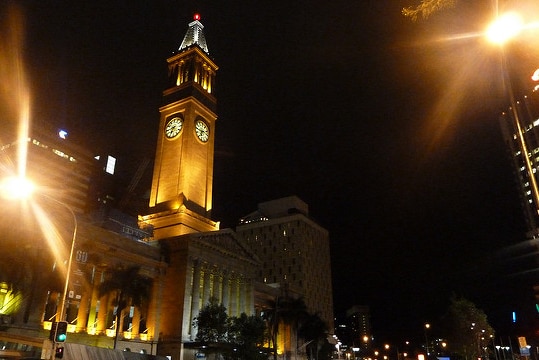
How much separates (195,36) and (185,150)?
29.0m

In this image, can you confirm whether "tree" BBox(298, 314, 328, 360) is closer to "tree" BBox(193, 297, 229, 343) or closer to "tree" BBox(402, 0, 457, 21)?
"tree" BBox(193, 297, 229, 343)

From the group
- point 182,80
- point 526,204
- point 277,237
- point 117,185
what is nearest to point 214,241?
point 182,80

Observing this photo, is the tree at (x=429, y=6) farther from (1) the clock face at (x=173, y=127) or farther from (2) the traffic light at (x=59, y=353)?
(1) the clock face at (x=173, y=127)

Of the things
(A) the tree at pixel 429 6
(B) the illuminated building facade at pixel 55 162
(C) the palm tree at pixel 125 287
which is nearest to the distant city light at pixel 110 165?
(B) the illuminated building facade at pixel 55 162

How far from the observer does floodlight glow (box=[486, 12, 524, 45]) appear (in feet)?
34.3

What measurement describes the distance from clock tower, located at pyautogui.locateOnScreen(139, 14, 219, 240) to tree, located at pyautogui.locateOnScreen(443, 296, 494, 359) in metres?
43.3

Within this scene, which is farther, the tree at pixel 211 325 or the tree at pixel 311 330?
the tree at pixel 311 330

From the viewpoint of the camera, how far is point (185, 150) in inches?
2960

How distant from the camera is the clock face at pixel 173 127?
78.0m

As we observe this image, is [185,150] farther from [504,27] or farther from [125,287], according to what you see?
[504,27]

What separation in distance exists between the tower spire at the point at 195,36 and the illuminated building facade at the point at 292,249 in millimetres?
63217

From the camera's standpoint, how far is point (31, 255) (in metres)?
39.6

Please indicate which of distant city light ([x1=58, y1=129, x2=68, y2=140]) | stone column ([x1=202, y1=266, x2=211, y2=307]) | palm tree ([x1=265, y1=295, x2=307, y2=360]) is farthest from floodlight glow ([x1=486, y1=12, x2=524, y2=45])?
distant city light ([x1=58, y1=129, x2=68, y2=140])

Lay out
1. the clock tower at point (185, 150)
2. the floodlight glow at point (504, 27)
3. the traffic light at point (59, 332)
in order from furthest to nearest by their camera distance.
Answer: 1. the clock tower at point (185, 150)
2. the traffic light at point (59, 332)
3. the floodlight glow at point (504, 27)
